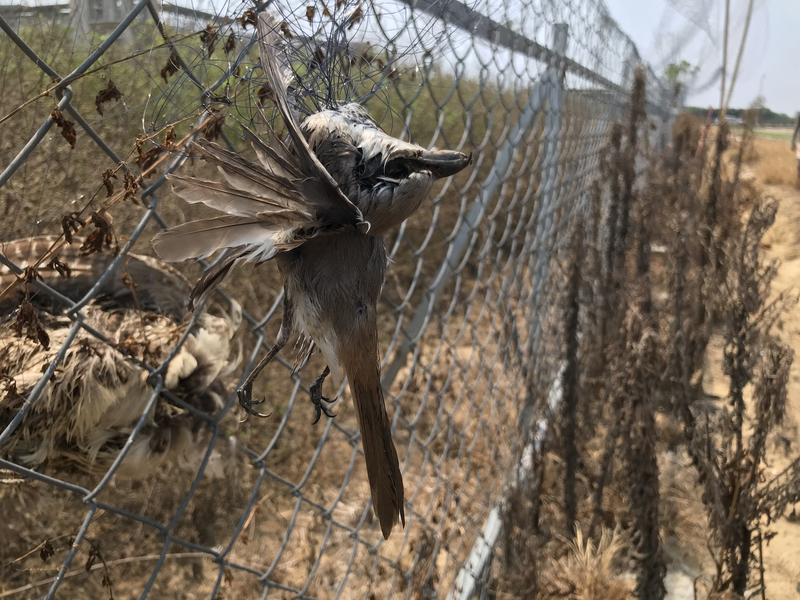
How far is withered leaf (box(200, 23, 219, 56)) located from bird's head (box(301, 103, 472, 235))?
188 millimetres

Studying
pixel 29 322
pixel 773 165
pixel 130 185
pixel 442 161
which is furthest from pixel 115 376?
pixel 773 165

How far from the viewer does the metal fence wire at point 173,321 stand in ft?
1.94

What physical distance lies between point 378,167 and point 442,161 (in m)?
0.05

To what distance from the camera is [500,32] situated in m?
1.55

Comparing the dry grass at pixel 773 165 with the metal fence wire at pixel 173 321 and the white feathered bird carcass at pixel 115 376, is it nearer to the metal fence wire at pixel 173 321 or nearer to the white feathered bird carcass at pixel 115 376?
the metal fence wire at pixel 173 321

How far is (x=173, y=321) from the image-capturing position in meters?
1.16

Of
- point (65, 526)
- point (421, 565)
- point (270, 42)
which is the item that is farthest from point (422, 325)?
point (65, 526)

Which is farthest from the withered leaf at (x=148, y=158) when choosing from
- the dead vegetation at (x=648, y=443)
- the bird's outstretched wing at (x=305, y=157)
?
the dead vegetation at (x=648, y=443)

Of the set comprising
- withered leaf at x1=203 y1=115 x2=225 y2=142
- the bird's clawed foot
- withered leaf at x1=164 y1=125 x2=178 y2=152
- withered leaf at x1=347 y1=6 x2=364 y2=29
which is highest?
withered leaf at x1=347 y1=6 x2=364 y2=29

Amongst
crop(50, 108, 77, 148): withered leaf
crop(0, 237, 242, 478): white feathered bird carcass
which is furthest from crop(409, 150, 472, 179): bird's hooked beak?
crop(0, 237, 242, 478): white feathered bird carcass

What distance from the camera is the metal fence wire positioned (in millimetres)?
591

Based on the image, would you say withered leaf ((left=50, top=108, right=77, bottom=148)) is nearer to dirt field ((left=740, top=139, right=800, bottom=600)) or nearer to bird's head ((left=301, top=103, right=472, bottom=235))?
bird's head ((left=301, top=103, right=472, bottom=235))

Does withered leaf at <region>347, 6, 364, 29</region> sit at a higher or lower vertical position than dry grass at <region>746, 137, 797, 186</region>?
lower

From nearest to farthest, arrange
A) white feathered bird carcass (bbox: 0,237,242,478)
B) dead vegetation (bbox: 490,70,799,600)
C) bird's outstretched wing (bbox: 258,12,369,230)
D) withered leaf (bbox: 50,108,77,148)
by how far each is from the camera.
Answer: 1. bird's outstretched wing (bbox: 258,12,369,230)
2. withered leaf (bbox: 50,108,77,148)
3. white feathered bird carcass (bbox: 0,237,242,478)
4. dead vegetation (bbox: 490,70,799,600)
